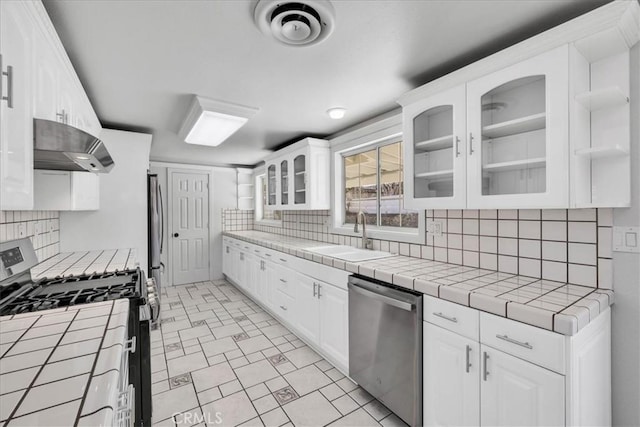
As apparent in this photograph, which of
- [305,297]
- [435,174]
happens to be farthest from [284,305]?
[435,174]

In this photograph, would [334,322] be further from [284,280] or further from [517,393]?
[517,393]

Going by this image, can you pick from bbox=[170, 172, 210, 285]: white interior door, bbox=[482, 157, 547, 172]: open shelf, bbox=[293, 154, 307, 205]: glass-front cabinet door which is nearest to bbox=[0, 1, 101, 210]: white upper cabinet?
bbox=[482, 157, 547, 172]: open shelf

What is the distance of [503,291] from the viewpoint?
4.59 feet

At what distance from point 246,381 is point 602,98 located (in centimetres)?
265

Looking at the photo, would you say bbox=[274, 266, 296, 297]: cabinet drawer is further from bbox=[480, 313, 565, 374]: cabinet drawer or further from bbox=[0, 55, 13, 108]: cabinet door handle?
bbox=[0, 55, 13, 108]: cabinet door handle

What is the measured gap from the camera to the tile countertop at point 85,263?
1.93 metres

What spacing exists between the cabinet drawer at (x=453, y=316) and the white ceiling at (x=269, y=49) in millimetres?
1365

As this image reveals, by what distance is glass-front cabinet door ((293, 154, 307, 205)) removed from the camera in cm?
340

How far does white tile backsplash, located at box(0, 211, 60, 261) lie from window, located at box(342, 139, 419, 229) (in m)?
2.64

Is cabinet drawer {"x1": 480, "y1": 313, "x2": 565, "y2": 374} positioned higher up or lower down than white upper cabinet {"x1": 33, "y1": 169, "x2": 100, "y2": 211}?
lower down

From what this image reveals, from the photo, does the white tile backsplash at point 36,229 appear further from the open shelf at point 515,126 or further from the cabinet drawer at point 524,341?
the open shelf at point 515,126

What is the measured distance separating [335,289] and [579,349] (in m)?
1.43

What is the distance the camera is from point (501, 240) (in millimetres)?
1793

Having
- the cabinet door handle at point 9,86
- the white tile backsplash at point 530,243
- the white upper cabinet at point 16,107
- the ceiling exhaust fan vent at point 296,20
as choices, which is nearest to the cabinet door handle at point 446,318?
the white tile backsplash at point 530,243
